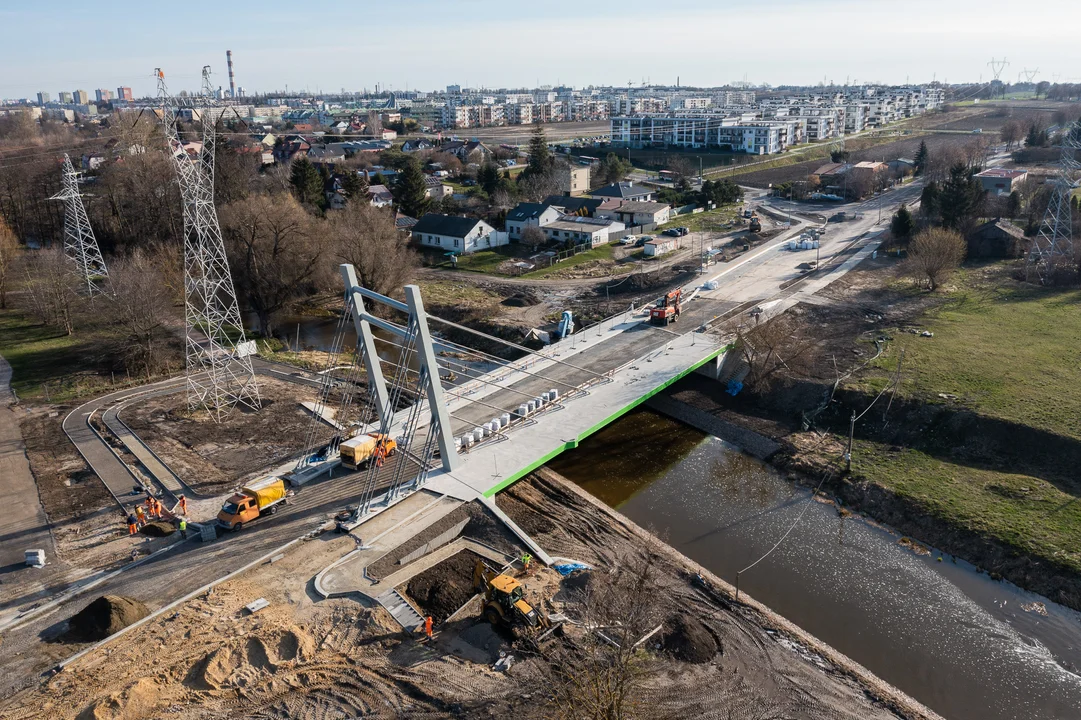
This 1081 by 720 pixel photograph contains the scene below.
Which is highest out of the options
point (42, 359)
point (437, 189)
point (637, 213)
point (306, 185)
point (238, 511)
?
point (306, 185)

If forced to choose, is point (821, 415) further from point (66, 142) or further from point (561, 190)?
point (66, 142)

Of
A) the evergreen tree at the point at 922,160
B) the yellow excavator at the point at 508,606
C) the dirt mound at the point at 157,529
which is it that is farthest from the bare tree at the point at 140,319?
the evergreen tree at the point at 922,160

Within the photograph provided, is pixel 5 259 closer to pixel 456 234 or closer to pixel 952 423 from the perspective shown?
pixel 456 234

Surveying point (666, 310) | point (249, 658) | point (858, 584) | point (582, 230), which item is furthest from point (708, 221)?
point (249, 658)

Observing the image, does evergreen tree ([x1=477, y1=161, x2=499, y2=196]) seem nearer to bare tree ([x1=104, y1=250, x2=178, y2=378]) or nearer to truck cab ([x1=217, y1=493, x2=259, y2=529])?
bare tree ([x1=104, y1=250, x2=178, y2=378])

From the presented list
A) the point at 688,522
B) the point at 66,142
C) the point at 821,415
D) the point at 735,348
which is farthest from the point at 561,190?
the point at 66,142

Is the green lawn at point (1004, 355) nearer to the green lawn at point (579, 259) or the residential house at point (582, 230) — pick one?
the green lawn at point (579, 259)
